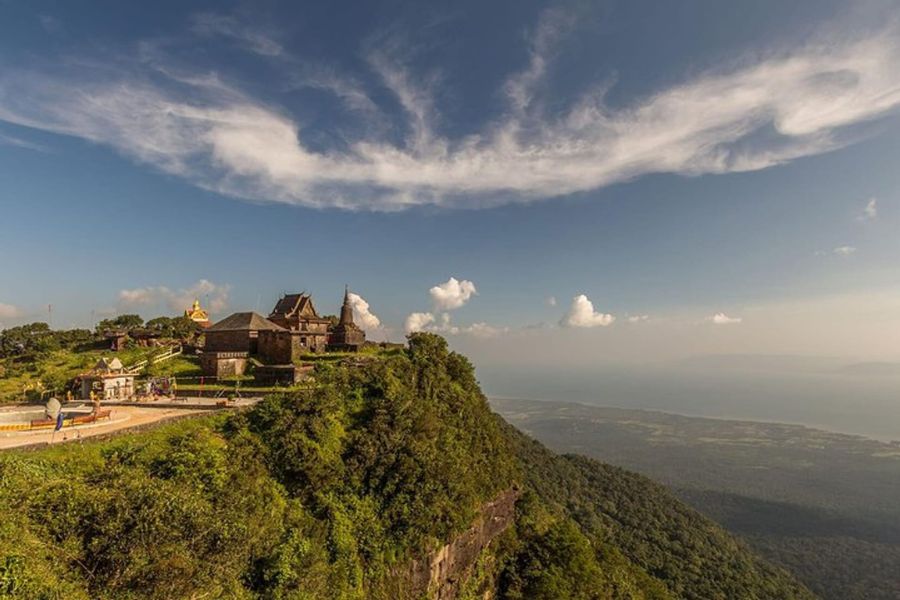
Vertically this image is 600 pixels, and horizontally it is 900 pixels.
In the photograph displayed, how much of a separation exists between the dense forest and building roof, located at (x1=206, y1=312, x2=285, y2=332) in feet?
42.2

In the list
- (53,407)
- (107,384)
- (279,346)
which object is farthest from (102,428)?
(279,346)

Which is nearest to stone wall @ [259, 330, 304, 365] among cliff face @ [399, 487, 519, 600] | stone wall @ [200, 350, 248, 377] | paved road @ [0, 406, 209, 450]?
stone wall @ [200, 350, 248, 377]

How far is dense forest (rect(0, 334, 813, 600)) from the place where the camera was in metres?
13.1

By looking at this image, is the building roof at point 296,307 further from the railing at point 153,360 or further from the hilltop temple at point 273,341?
the railing at point 153,360

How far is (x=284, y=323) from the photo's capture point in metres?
49.3

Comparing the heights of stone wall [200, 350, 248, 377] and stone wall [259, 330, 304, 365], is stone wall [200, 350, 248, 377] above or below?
below

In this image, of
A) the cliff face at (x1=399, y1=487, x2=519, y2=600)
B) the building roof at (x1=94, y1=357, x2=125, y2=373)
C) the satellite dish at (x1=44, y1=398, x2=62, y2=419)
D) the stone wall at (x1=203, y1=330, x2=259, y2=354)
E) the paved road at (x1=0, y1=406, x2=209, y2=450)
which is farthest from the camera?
the stone wall at (x1=203, y1=330, x2=259, y2=354)

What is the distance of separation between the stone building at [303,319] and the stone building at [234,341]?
456 cm

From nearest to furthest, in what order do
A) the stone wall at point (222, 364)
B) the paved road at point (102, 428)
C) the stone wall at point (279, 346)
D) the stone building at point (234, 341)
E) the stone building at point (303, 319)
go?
the paved road at point (102, 428), the stone wall at point (222, 364), the stone building at point (234, 341), the stone wall at point (279, 346), the stone building at point (303, 319)

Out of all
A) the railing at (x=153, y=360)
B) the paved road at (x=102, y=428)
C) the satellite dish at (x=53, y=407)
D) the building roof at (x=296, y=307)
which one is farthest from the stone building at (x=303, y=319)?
the satellite dish at (x=53, y=407)

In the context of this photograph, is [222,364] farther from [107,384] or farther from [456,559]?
[456,559]

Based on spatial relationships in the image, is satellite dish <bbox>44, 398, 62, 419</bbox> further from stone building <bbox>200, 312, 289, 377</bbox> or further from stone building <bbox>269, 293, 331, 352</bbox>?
stone building <bbox>269, 293, 331, 352</bbox>

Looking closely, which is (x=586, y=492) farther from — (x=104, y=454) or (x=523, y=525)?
A: (x=104, y=454)

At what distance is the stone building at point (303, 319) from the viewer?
148ft
